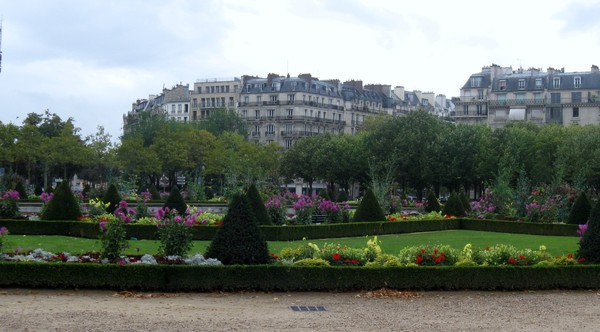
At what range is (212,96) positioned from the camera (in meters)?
116

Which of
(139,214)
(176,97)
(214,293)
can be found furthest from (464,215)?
(176,97)

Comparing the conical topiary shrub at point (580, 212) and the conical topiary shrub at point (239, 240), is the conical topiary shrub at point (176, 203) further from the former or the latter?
the conical topiary shrub at point (580, 212)

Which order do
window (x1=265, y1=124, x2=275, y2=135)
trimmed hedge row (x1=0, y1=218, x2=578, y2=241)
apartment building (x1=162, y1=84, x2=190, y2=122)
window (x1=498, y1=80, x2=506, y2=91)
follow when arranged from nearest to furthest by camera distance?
trimmed hedge row (x1=0, y1=218, x2=578, y2=241) → window (x1=498, y1=80, x2=506, y2=91) → window (x1=265, y1=124, x2=275, y2=135) → apartment building (x1=162, y1=84, x2=190, y2=122)

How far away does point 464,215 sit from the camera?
142ft

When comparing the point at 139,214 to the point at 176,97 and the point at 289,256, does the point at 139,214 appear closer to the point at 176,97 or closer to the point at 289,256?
the point at 289,256

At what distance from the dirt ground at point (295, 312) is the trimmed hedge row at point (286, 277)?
0.92 ft

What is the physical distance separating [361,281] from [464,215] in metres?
25.7

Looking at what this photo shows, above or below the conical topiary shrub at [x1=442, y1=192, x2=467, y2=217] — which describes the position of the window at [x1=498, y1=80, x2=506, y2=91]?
above

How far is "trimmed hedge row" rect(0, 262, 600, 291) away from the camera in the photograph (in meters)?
17.4

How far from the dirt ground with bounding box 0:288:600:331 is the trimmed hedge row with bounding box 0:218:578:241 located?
12.4 meters

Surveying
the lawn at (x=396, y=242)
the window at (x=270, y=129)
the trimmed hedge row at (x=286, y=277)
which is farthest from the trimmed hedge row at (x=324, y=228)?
the window at (x=270, y=129)

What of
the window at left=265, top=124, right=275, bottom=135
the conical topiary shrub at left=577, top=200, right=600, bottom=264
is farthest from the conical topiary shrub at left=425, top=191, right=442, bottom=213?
the window at left=265, top=124, right=275, bottom=135

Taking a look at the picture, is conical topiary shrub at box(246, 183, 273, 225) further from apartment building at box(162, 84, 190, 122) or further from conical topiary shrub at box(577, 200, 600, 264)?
apartment building at box(162, 84, 190, 122)

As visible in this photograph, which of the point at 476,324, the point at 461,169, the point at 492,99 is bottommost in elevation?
the point at 476,324
